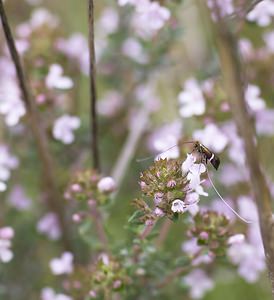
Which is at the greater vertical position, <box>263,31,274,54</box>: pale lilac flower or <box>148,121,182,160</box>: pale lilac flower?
<box>263,31,274,54</box>: pale lilac flower

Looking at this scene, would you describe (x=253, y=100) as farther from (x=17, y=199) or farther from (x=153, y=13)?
(x=17, y=199)

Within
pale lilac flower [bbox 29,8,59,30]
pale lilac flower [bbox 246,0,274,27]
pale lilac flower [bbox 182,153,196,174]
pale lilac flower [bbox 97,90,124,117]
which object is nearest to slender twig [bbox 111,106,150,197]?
pale lilac flower [bbox 97,90,124,117]

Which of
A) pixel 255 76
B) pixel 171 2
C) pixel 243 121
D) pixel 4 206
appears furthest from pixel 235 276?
pixel 243 121

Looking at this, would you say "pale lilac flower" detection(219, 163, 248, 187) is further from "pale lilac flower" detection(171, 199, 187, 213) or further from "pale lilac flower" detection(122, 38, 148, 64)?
"pale lilac flower" detection(171, 199, 187, 213)

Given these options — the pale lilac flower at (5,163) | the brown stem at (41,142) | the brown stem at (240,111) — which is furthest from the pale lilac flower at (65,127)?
the brown stem at (240,111)

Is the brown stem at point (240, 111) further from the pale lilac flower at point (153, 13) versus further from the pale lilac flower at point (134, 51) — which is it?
the pale lilac flower at point (134, 51)

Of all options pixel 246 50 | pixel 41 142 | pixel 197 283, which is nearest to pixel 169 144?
pixel 41 142

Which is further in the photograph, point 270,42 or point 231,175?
point 270,42
